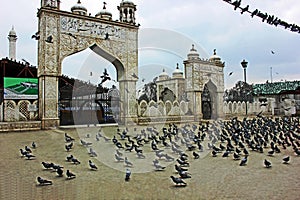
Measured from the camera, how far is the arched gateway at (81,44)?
1503cm

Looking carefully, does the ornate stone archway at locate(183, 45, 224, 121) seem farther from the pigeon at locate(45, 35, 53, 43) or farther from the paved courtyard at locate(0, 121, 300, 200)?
the paved courtyard at locate(0, 121, 300, 200)

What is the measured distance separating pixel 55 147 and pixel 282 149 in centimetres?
704

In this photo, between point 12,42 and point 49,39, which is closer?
point 49,39

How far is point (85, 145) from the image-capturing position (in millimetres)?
9422

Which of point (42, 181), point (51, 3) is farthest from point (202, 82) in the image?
point (42, 181)

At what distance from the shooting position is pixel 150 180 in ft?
17.5

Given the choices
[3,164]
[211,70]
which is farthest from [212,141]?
[211,70]

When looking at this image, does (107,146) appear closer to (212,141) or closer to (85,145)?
(85,145)

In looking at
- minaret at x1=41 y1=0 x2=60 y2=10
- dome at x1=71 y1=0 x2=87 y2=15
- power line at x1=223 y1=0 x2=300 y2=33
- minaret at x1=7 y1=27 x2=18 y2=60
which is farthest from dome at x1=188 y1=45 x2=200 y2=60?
power line at x1=223 y1=0 x2=300 y2=33

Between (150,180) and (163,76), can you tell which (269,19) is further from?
(163,76)

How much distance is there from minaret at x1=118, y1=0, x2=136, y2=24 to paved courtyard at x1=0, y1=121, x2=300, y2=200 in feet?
41.8

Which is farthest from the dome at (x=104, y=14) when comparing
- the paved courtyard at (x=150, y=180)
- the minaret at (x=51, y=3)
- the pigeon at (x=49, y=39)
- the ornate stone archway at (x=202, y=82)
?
the paved courtyard at (x=150, y=180)

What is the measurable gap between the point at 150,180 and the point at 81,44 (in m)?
12.5

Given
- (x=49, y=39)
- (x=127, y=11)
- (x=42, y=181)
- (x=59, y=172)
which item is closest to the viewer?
(x=42, y=181)
